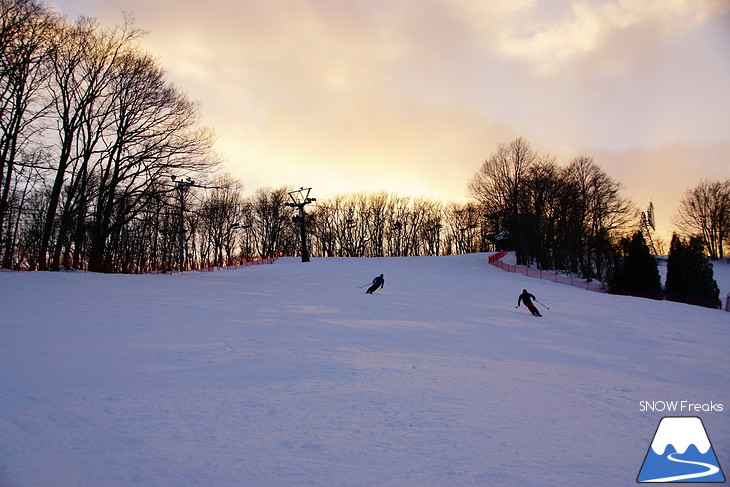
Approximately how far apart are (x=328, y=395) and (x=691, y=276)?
31.5 m

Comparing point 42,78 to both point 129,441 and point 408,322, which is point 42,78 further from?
point 129,441

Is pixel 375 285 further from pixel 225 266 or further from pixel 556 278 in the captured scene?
pixel 225 266

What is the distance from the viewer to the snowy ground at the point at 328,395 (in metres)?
4.13

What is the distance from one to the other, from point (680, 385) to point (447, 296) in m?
12.2

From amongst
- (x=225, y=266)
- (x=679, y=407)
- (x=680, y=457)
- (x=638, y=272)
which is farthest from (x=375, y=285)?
(x=225, y=266)

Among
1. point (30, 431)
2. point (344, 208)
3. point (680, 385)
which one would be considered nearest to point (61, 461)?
point (30, 431)

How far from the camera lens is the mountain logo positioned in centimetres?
418

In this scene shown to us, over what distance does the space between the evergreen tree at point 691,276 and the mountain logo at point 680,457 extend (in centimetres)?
2679

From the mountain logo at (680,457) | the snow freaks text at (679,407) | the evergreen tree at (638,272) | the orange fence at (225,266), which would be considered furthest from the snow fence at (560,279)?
the orange fence at (225,266)

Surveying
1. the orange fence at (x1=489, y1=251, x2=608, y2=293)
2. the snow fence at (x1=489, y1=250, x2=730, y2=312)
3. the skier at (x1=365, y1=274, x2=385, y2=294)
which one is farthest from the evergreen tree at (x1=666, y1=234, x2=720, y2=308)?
the skier at (x1=365, y1=274, x2=385, y2=294)

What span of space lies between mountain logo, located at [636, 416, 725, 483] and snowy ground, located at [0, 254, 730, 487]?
0.51 feet

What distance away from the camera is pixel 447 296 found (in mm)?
19391

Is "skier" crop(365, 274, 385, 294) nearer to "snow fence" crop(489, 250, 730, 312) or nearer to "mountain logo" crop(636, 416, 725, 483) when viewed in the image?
"mountain logo" crop(636, 416, 725, 483)

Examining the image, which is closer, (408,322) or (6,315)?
(6,315)
